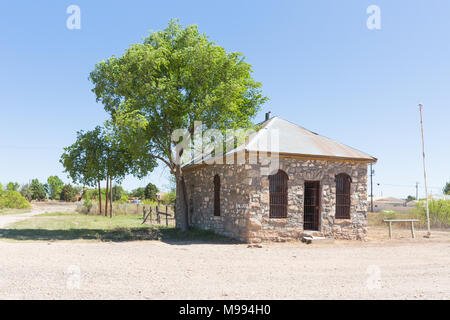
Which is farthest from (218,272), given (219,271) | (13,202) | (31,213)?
(13,202)

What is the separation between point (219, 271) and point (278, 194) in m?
6.20

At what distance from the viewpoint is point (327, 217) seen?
1458 centimetres

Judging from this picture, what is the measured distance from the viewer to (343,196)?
49.4 ft

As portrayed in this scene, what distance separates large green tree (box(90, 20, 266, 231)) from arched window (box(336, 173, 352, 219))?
15.2ft

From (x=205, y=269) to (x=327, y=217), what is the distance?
7.73 meters

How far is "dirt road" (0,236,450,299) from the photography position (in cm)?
600

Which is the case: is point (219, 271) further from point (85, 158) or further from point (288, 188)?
point (85, 158)

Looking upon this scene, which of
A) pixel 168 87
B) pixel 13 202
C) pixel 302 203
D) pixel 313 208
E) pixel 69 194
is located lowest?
pixel 13 202

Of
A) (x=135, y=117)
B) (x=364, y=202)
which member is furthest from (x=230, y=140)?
(x=364, y=202)
